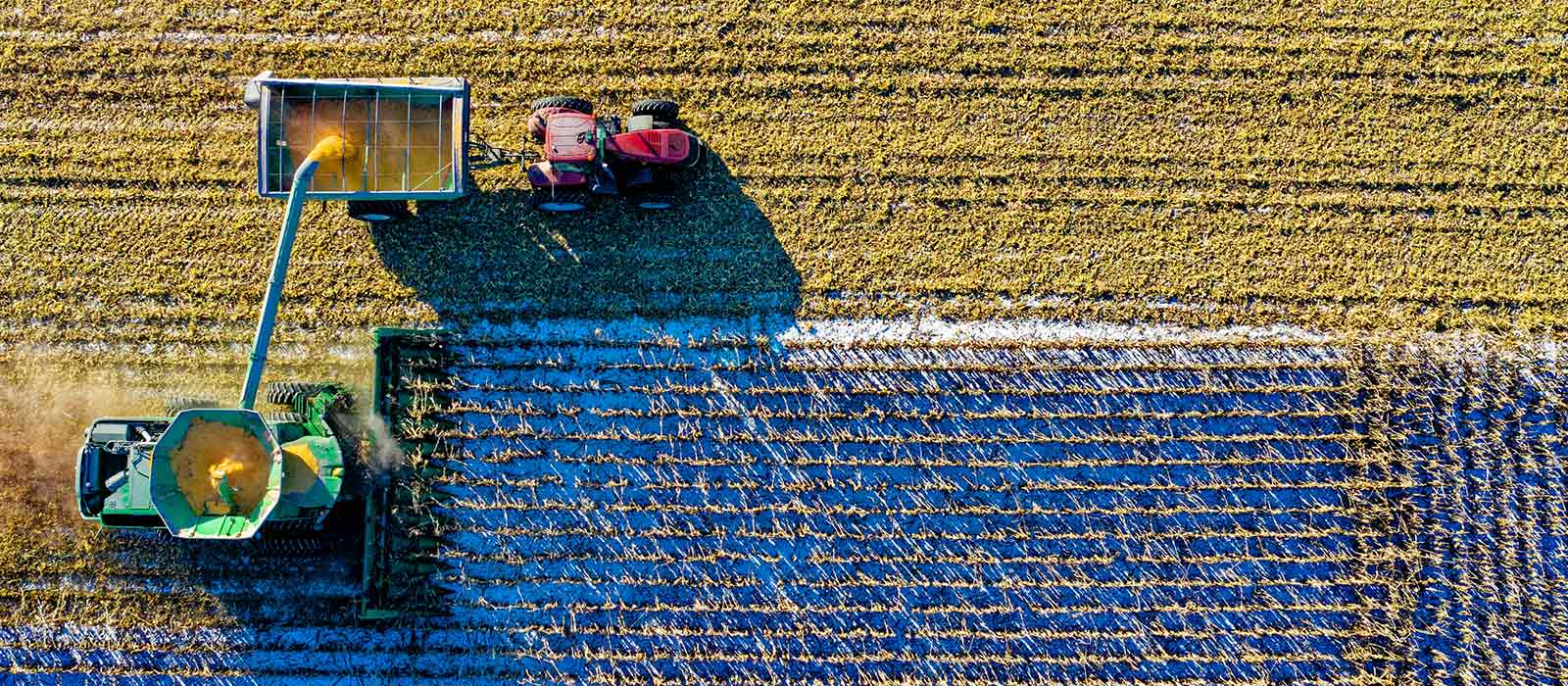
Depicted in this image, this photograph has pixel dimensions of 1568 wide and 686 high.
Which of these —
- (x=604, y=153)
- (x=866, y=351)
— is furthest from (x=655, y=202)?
(x=866, y=351)

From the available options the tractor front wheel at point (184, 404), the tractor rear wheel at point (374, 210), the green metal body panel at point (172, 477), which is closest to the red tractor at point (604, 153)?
the tractor rear wheel at point (374, 210)

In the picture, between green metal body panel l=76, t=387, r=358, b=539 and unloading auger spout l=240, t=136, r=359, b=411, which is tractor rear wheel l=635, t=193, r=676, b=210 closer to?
unloading auger spout l=240, t=136, r=359, b=411

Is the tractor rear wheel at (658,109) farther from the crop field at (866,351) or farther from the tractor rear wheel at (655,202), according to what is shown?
the tractor rear wheel at (655,202)

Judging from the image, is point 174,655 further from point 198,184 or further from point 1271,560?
point 1271,560

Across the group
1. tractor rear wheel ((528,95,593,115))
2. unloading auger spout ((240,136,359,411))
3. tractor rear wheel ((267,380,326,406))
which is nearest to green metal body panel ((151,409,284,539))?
unloading auger spout ((240,136,359,411))

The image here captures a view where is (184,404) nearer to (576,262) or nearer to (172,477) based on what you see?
(172,477)

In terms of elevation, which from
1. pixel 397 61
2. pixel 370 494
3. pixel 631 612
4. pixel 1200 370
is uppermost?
pixel 397 61

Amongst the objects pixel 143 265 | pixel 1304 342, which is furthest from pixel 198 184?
pixel 1304 342
